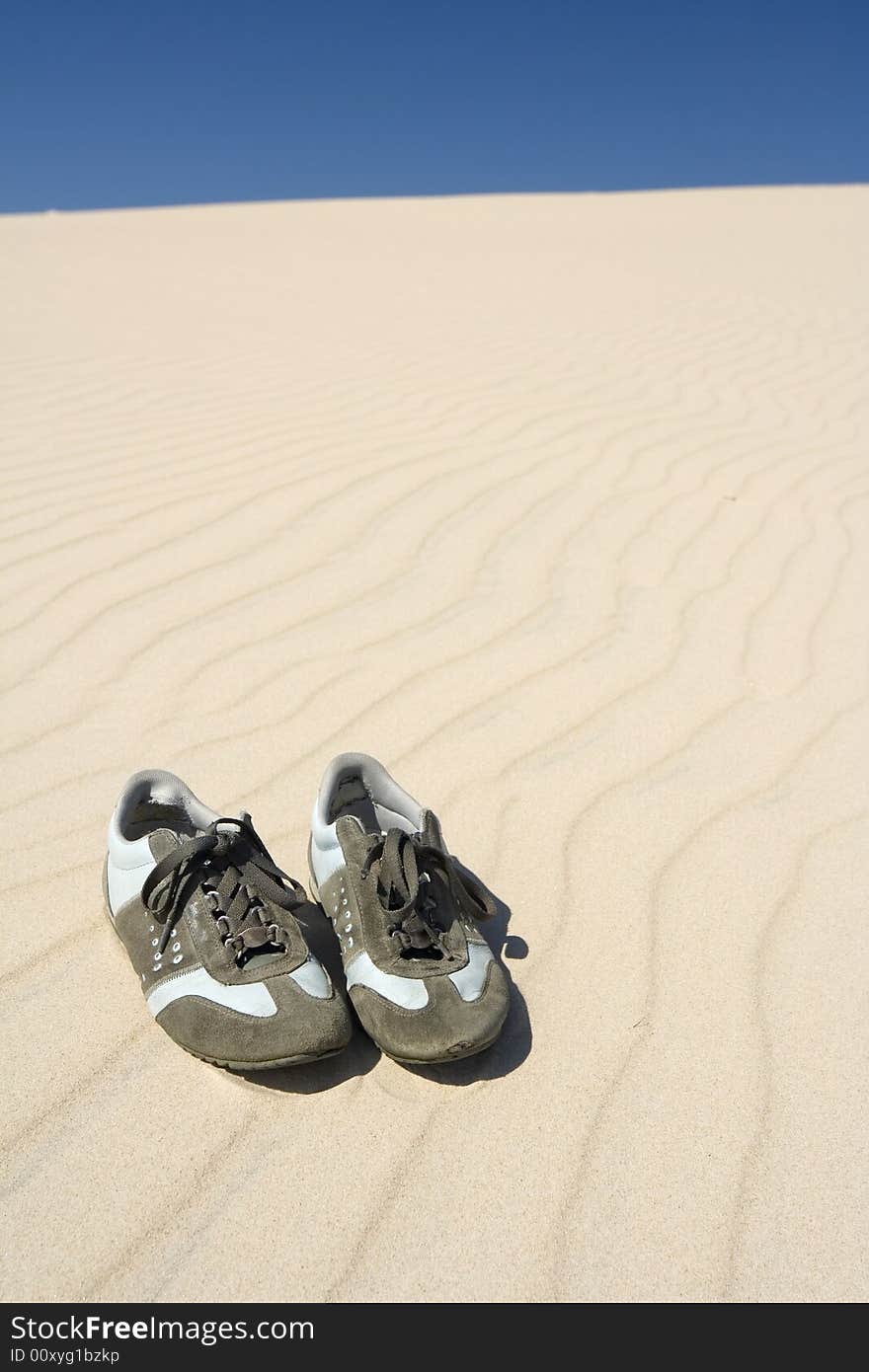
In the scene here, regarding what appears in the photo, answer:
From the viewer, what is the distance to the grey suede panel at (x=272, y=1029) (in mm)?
1603

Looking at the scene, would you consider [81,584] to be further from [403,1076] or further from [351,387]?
[351,387]

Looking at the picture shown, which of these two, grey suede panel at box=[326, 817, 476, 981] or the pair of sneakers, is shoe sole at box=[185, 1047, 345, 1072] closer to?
the pair of sneakers

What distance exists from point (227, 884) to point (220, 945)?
115mm

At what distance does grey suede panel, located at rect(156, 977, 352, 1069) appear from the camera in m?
1.60

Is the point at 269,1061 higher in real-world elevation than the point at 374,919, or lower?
lower

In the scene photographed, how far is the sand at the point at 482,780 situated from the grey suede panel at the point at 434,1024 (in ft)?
0.29

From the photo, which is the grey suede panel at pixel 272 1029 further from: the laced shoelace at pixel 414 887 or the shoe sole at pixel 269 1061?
the laced shoelace at pixel 414 887

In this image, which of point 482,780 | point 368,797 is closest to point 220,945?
point 368,797

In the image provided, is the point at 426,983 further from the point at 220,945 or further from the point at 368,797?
the point at 368,797

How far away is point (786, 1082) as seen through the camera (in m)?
1.71

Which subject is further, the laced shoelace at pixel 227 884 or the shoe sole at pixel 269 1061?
the laced shoelace at pixel 227 884

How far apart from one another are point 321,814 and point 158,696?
97 centimetres

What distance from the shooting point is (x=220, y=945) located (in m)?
1.71

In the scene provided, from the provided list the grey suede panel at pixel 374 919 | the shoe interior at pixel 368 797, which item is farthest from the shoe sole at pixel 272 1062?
the shoe interior at pixel 368 797
